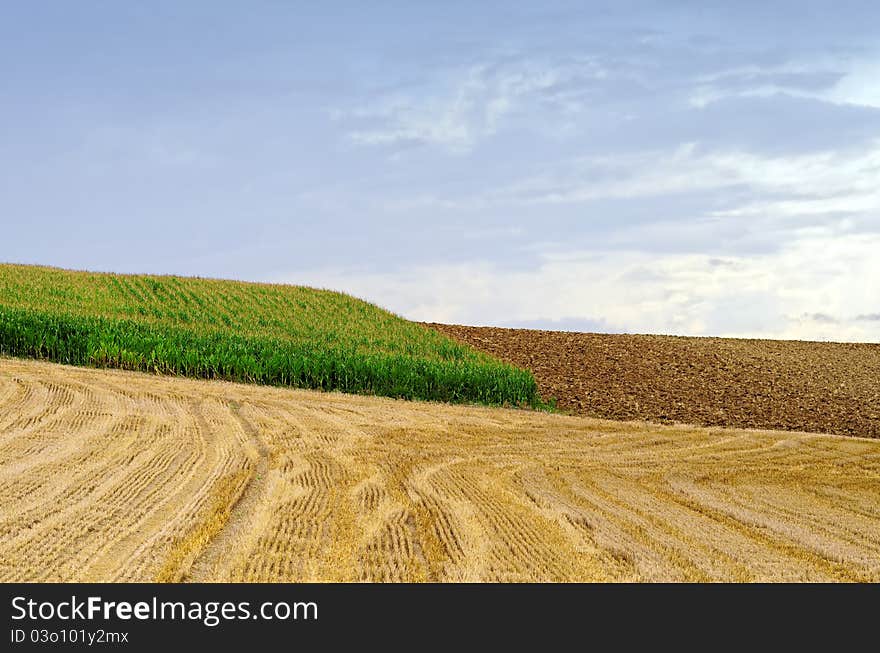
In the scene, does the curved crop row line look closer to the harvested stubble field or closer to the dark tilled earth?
the dark tilled earth

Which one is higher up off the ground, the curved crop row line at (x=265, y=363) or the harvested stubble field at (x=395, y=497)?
the curved crop row line at (x=265, y=363)

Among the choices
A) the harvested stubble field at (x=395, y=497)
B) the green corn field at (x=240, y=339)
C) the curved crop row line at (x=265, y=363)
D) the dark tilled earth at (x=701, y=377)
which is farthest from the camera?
the green corn field at (x=240, y=339)

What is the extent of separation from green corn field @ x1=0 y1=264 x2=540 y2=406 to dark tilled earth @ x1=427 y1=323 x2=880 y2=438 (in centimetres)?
183

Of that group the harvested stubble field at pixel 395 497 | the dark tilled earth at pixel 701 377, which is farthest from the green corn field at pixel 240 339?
the harvested stubble field at pixel 395 497

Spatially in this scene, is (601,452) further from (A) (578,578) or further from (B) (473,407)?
(A) (578,578)

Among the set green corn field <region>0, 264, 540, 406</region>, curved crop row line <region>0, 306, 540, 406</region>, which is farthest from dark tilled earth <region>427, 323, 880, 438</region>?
curved crop row line <region>0, 306, 540, 406</region>

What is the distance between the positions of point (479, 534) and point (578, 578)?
1376 mm

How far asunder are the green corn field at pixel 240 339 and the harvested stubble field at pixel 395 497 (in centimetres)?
473

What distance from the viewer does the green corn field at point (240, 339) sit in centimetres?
2153

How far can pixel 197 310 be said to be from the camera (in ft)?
105

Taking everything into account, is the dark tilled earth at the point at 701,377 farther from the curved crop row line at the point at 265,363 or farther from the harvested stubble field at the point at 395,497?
the harvested stubble field at the point at 395,497

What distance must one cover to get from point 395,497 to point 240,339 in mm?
17198

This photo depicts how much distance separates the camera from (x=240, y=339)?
997 inches

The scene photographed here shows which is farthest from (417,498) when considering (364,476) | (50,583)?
(50,583)
